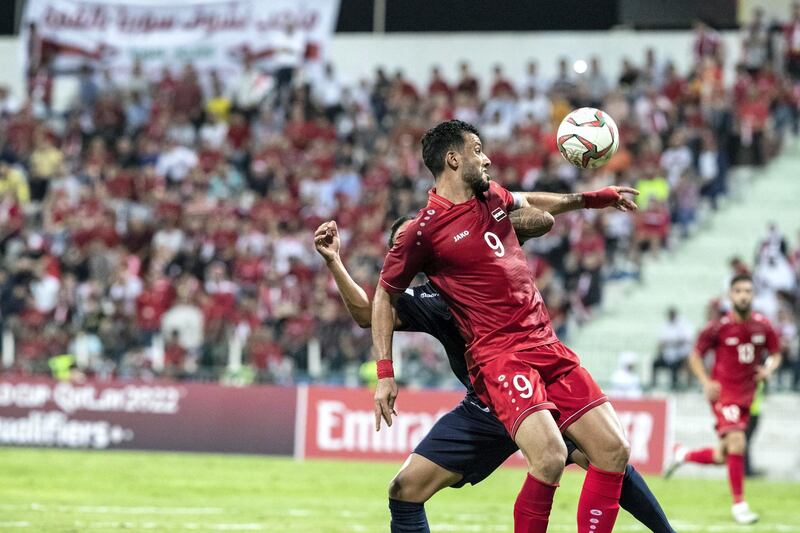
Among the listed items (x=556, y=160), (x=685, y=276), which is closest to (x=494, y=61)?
(x=556, y=160)

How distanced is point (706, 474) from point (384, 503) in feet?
21.7

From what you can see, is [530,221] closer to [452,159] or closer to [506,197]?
[506,197]

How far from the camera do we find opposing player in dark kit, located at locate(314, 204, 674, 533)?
7797 millimetres

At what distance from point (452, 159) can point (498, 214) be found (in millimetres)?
405

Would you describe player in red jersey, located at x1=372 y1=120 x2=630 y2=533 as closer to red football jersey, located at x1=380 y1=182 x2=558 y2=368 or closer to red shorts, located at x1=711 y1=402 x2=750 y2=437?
red football jersey, located at x1=380 y1=182 x2=558 y2=368

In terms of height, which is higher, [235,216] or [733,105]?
[733,105]

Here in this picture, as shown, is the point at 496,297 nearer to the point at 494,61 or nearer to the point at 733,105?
the point at 733,105

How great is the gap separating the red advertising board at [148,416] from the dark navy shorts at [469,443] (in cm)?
1191

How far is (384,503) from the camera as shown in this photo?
45.6 feet

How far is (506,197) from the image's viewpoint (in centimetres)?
803

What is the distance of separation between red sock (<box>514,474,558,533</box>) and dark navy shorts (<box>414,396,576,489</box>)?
42 centimetres

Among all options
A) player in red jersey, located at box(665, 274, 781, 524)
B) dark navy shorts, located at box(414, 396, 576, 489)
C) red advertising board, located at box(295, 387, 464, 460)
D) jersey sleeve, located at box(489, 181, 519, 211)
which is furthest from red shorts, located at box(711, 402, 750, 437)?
jersey sleeve, located at box(489, 181, 519, 211)

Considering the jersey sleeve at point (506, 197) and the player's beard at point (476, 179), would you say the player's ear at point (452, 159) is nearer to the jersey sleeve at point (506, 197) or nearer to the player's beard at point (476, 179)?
the player's beard at point (476, 179)

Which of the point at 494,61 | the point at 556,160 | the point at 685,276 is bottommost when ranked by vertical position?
the point at 685,276
